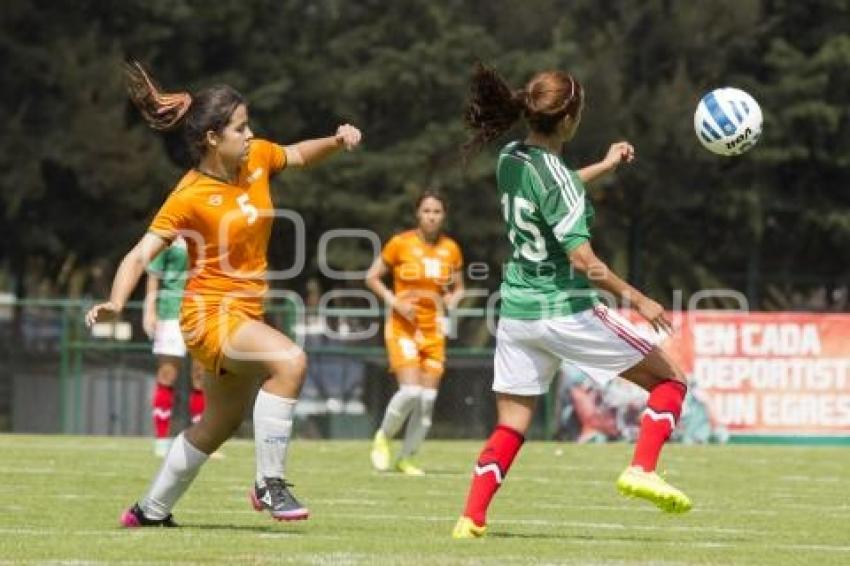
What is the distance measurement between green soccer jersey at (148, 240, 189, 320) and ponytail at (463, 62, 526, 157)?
7924mm

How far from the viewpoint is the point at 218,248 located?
363 inches

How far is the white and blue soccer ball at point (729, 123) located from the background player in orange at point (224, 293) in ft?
6.78

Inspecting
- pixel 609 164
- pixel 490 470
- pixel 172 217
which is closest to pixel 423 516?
pixel 490 470

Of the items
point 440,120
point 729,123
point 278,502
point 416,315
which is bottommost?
point 278,502

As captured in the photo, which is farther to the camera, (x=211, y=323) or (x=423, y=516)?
(x=423, y=516)

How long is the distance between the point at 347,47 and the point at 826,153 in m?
8.32

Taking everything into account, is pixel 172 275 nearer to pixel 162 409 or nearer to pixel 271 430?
pixel 162 409

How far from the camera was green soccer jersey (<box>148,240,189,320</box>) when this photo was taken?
16859mm

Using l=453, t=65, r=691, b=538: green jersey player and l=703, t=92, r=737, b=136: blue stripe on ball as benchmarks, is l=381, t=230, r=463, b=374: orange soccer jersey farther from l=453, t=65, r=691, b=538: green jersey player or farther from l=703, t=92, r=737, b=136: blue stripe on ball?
l=453, t=65, r=691, b=538: green jersey player

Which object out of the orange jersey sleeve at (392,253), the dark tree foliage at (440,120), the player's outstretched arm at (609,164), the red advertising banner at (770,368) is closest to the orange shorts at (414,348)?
the orange jersey sleeve at (392,253)

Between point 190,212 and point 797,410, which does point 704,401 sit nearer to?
point 797,410

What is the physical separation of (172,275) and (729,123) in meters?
7.24

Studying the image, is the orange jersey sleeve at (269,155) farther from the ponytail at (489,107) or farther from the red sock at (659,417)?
the red sock at (659,417)

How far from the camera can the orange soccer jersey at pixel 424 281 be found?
639 inches
